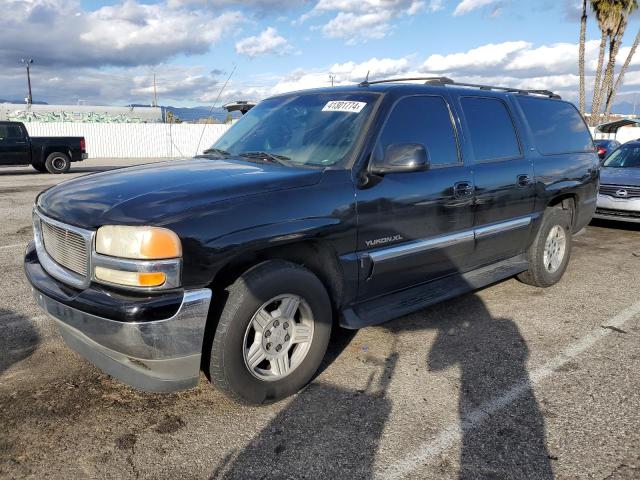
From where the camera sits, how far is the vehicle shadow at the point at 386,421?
251 cm

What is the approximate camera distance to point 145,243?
8.34ft

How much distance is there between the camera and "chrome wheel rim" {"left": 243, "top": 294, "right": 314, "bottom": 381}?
295 centimetres

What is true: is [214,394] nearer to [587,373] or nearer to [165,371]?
[165,371]

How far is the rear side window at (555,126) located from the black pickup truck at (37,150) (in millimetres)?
17223

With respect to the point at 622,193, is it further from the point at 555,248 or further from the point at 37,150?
the point at 37,150

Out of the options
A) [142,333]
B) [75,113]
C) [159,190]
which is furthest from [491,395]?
[75,113]

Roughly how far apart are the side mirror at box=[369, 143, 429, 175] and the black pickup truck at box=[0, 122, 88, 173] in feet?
57.9

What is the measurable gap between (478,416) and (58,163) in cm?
1886

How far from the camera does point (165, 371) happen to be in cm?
265

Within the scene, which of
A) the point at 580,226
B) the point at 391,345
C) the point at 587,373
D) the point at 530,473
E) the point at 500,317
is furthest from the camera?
the point at 580,226

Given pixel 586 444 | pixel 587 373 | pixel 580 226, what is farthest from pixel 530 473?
pixel 580 226

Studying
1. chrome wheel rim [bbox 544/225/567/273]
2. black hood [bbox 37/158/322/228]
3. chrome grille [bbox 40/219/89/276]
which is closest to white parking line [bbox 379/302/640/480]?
chrome wheel rim [bbox 544/225/567/273]

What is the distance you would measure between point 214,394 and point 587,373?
96.3 inches

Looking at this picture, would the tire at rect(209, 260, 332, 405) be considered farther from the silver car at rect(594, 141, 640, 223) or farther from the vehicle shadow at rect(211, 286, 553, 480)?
the silver car at rect(594, 141, 640, 223)
